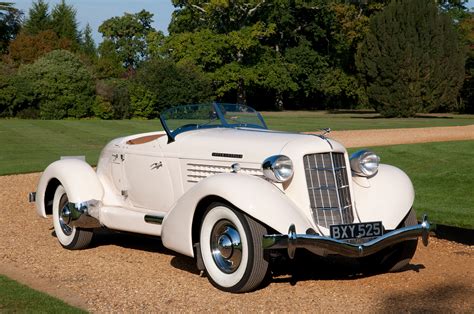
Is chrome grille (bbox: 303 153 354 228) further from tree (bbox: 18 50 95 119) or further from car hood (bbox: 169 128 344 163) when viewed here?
tree (bbox: 18 50 95 119)

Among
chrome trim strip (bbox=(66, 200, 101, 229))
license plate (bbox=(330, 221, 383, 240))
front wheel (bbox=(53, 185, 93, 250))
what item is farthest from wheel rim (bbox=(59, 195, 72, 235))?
license plate (bbox=(330, 221, 383, 240))

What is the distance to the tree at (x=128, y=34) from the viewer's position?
283 ft

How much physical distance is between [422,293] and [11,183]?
10107 millimetres

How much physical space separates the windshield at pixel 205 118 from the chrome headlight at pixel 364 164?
1.38 meters

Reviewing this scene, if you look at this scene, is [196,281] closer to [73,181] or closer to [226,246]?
[226,246]

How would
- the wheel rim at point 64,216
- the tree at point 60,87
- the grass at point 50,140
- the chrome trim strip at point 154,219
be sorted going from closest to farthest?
the chrome trim strip at point 154,219
the wheel rim at point 64,216
the grass at point 50,140
the tree at point 60,87

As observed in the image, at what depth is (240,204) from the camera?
634 centimetres

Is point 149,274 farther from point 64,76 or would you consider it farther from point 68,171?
point 64,76

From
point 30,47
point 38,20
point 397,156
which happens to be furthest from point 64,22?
point 397,156

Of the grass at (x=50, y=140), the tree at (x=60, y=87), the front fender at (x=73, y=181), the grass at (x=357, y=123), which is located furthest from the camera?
the tree at (x=60, y=87)

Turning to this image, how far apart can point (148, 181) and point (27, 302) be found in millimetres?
2296

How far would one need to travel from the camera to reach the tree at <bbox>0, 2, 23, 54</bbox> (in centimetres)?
6228

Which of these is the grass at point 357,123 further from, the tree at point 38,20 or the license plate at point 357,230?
the tree at point 38,20

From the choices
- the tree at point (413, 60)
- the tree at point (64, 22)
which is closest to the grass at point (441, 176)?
the tree at point (413, 60)
